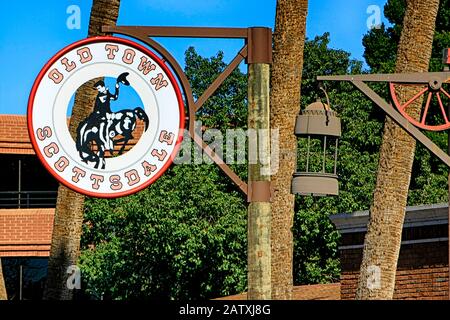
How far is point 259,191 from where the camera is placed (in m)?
10.4

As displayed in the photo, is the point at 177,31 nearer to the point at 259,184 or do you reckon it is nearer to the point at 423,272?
the point at 259,184

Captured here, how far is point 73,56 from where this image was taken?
9852 mm

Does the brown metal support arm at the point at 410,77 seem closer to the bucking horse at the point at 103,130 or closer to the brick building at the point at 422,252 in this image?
the bucking horse at the point at 103,130

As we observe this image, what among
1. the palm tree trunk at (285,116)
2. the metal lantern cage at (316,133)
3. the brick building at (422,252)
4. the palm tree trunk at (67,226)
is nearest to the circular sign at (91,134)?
the metal lantern cage at (316,133)

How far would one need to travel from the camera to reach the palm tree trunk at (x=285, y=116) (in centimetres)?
2097

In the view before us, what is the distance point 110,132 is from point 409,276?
1707 cm

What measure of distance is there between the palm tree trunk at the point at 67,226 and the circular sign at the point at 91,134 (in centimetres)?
831

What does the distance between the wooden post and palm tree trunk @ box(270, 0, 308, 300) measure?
10249 millimetres

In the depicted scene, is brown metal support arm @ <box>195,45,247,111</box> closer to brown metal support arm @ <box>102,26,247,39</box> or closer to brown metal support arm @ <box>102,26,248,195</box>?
brown metal support arm @ <box>102,26,248,195</box>

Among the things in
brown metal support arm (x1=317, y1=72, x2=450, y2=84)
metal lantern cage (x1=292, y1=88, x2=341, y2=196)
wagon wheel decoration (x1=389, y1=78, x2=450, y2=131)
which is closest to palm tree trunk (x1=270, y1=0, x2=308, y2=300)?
wagon wheel decoration (x1=389, y1=78, x2=450, y2=131)

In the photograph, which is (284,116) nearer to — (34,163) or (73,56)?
(73,56)

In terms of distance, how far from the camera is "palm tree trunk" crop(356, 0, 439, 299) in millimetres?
21281

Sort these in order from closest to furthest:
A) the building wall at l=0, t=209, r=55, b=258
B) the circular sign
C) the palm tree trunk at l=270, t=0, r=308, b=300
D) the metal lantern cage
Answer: the circular sign
the metal lantern cage
the palm tree trunk at l=270, t=0, r=308, b=300
the building wall at l=0, t=209, r=55, b=258
